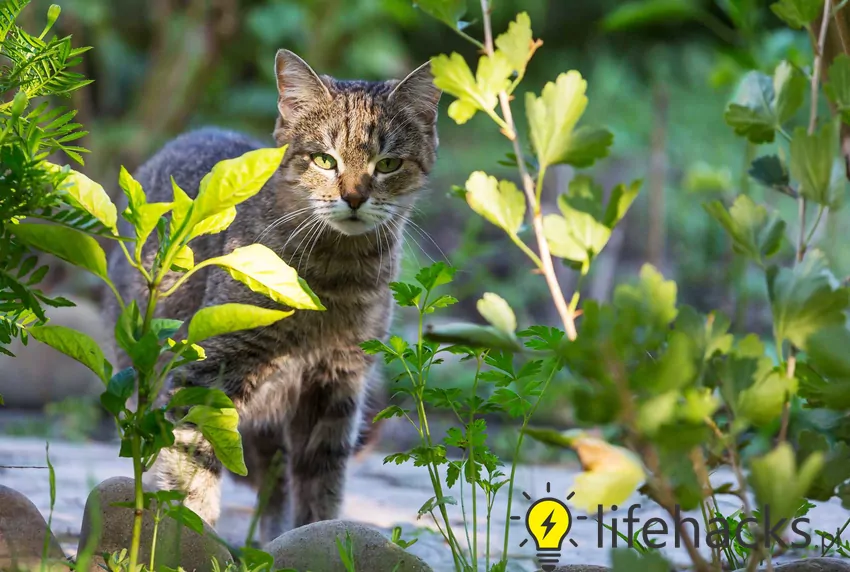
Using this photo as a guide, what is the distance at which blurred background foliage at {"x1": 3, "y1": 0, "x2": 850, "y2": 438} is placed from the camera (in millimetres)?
5246

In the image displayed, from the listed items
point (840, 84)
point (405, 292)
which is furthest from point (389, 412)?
point (840, 84)

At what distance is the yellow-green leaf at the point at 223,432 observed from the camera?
1350mm

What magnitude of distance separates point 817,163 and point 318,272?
1.49m

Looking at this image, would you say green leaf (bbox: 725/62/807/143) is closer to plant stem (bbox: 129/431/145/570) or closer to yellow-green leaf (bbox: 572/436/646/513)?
yellow-green leaf (bbox: 572/436/646/513)

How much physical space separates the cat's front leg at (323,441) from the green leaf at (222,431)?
3.78 ft

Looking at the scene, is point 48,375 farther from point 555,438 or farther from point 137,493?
point 555,438

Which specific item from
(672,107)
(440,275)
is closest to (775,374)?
(440,275)

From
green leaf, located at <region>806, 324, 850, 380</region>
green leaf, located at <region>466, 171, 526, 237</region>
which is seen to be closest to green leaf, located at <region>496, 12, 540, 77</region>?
green leaf, located at <region>466, 171, 526, 237</region>

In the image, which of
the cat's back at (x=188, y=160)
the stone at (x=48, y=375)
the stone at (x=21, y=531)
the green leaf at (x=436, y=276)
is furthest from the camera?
the stone at (x=48, y=375)

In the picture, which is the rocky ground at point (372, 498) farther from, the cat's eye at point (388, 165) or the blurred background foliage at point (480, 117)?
the blurred background foliage at point (480, 117)

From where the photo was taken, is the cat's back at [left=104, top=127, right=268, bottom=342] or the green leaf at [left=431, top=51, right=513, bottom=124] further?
the cat's back at [left=104, top=127, right=268, bottom=342]

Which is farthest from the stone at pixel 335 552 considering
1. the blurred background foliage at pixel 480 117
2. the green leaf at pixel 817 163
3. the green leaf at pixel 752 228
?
the blurred background foliage at pixel 480 117

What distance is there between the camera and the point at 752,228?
1223 mm

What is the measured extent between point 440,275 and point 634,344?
57cm
